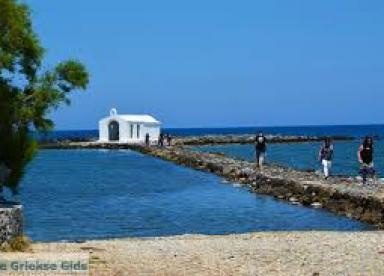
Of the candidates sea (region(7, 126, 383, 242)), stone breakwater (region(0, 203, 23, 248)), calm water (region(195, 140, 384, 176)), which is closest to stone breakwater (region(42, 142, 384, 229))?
sea (region(7, 126, 383, 242))

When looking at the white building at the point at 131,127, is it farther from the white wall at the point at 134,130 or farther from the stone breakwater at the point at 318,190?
the stone breakwater at the point at 318,190

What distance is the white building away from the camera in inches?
3361

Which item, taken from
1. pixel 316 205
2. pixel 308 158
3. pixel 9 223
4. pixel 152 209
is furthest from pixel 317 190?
pixel 308 158

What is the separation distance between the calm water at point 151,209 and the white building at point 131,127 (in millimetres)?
42004

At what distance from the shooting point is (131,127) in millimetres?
86188

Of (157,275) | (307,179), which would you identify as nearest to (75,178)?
(307,179)

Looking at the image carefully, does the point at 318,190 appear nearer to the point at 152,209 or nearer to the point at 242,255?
the point at 152,209

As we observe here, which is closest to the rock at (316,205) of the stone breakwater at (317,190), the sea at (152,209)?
the stone breakwater at (317,190)

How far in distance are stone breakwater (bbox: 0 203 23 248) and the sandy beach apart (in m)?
0.56

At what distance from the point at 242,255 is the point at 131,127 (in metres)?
74.0

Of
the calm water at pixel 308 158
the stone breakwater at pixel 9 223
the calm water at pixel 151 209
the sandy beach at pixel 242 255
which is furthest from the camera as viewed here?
the calm water at pixel 308 158

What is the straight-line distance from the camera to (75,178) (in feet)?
141

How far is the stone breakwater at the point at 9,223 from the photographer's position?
40.5 feet

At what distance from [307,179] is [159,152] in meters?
35.8
